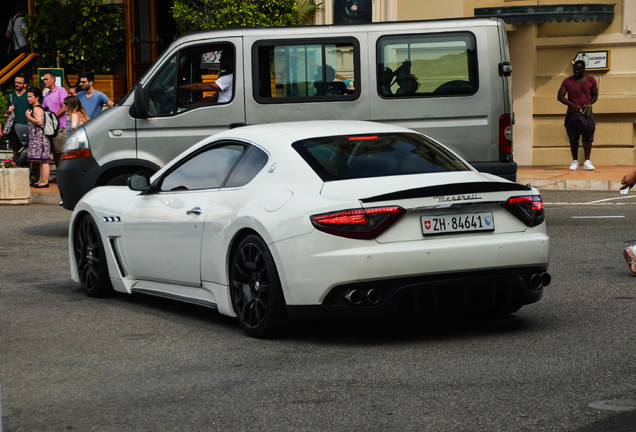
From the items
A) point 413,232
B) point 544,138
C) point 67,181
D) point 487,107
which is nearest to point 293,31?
point 487,107

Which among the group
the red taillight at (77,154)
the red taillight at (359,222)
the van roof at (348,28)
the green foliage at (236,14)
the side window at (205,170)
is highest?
the green foliage at (236,14)

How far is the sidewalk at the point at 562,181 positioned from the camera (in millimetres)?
18172

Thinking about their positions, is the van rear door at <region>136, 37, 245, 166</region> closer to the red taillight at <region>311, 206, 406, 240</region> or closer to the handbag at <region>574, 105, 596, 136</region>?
the red taillight at <region>311, 206, 406, 240</region>

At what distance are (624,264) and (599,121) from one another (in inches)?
563

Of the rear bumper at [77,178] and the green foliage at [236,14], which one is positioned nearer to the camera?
the rear bumper at [77,178]

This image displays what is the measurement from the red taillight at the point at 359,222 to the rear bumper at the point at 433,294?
0.30m

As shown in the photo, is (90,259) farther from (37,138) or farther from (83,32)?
(83,32)

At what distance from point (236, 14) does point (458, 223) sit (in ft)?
44.9

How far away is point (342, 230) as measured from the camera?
21.5 ft

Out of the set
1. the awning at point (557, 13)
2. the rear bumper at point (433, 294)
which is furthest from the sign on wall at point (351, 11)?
the rear bumper at point (433, 294)

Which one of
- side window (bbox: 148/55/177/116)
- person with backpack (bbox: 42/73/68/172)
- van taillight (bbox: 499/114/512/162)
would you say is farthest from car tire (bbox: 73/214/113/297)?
person with backpack (bbox: 42/73/68/172)

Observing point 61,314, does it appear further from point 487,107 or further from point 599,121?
point 599,121

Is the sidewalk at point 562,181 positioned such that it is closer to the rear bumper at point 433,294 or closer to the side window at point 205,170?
the side window at point 205,170

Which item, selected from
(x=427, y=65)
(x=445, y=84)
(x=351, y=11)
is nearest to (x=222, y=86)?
(x=427, y=65)
